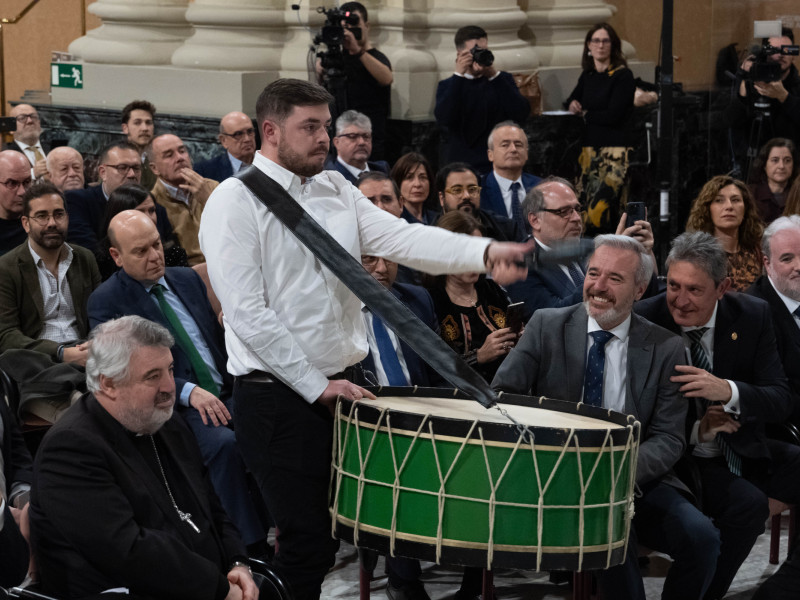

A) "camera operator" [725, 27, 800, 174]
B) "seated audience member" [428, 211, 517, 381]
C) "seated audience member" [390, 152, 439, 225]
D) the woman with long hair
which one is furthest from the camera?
the woman with long hair

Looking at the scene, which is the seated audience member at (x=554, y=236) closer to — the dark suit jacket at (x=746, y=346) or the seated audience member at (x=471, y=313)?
the seated audience member at (x=471, y=313)

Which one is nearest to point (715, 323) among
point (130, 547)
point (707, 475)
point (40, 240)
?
point (707, 475)

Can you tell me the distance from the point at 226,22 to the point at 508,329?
14.6ft

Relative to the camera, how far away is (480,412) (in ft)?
11.4

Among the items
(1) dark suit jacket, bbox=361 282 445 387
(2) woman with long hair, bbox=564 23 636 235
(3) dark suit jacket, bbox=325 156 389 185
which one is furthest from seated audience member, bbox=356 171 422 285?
(2) woman with long hair, bbox=564 23 636 235

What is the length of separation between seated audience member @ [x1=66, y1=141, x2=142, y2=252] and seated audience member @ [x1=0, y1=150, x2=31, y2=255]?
36 centimetres

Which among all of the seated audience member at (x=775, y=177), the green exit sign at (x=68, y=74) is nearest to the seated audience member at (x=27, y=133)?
the green exit sign at (x=68, y=74)

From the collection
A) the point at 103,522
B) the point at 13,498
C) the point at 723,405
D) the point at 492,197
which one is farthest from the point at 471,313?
the point at 103,522

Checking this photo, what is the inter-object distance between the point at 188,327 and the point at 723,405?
2.04 metres

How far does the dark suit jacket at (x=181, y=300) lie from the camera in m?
4.74

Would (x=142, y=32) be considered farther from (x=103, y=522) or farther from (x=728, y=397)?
(x=103, y=522)

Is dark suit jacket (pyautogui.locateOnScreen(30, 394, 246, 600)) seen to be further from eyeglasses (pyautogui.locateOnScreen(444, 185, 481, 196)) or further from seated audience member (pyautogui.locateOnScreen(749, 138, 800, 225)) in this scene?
seated audience member (pyautogui.locateOnScreen(749, 138, 800, 225))

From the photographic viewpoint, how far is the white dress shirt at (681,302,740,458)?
4.34 meters

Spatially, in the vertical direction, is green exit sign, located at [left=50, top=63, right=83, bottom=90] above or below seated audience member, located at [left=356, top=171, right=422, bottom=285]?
above
